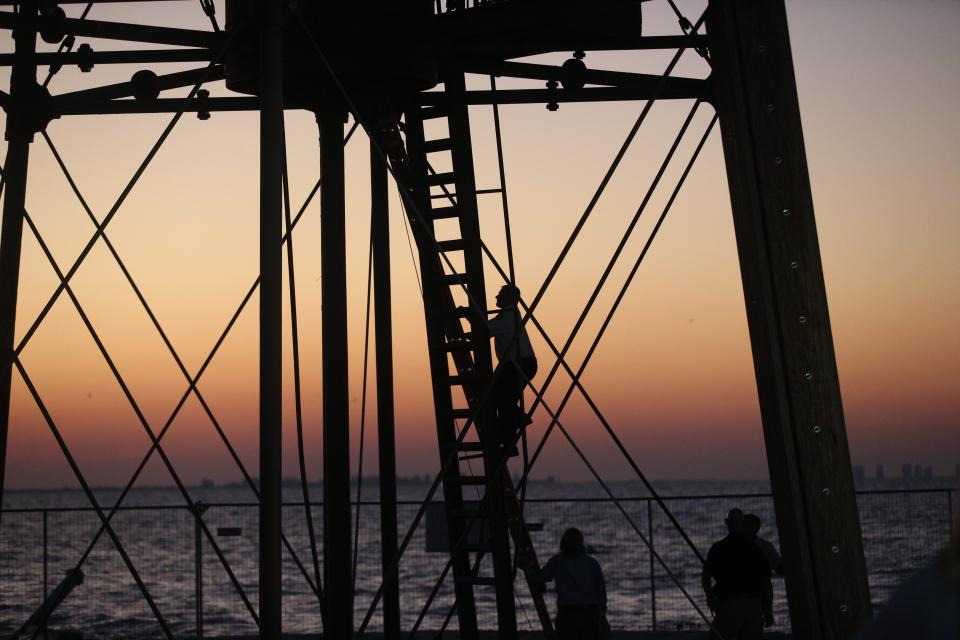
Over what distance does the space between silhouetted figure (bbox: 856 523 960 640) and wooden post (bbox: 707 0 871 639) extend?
4638 mm

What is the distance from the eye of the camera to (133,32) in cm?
1039

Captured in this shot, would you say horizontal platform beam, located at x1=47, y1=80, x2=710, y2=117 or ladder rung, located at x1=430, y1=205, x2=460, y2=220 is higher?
horizontal platform beam, located at x1=47, y1=80, x2=710, y2=117

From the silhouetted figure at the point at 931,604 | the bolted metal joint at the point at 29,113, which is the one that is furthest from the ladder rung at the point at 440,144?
the silhouetted figure at the point at 931,604

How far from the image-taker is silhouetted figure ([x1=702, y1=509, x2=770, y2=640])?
11.0 meters

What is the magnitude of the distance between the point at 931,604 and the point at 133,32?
367 inches

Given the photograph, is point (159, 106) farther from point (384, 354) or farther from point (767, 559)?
point (767, 559)

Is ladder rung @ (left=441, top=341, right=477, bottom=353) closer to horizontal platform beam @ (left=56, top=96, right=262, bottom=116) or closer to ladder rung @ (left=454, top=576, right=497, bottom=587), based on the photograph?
ladder rung @ (left=454, top=576, right=497, bottom=587)

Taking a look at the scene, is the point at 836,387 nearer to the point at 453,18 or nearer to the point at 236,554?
the point at 453,18

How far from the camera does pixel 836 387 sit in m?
6.98

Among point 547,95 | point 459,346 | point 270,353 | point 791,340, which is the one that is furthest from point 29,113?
point 791,340

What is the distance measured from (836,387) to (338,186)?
17.1 ft

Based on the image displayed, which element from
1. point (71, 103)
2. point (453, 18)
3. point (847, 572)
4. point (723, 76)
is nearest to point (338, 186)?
point (453, 18)

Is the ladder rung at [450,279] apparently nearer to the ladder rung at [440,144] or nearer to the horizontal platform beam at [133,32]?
the ladder rung at [440,144]

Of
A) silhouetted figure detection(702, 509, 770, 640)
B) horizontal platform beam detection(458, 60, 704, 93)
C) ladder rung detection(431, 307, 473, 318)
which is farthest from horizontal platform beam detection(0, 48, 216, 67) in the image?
silhouetted figure detection(702, 509, 770, 640)
